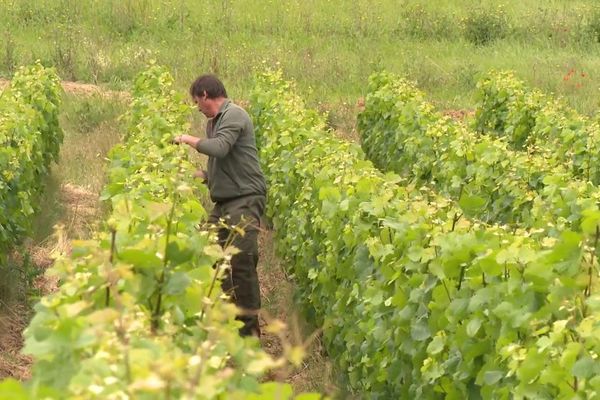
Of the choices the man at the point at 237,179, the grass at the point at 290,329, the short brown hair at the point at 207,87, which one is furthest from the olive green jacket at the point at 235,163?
the grass at the point at 290,329

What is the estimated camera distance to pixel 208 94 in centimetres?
787

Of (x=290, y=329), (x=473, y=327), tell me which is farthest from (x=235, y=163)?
(x=473, y=327)

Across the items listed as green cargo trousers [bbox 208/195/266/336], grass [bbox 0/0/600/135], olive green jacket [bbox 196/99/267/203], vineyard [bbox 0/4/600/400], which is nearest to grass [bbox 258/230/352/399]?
vineyard [bbox 0/4/600/400]

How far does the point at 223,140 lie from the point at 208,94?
0.37m

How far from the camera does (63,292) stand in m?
3.76

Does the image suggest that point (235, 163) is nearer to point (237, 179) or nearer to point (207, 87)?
point (237, 179)

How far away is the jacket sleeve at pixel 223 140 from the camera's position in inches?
300

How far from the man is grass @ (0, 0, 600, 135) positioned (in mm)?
10370

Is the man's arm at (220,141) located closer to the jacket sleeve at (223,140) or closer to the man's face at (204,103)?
the jacket sleeve at (223,140)

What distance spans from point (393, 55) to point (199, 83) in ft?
51.9

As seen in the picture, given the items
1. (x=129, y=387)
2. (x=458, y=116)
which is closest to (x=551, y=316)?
(x=129, y=387)

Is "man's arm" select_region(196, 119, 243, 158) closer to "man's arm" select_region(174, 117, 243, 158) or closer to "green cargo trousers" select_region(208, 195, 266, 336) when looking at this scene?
"man's arm" select_region(174, 117, 243, 158)

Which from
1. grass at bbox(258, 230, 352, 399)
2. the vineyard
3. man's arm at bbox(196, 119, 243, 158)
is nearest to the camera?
the vineyard

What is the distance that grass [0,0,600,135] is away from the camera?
2062 cm
